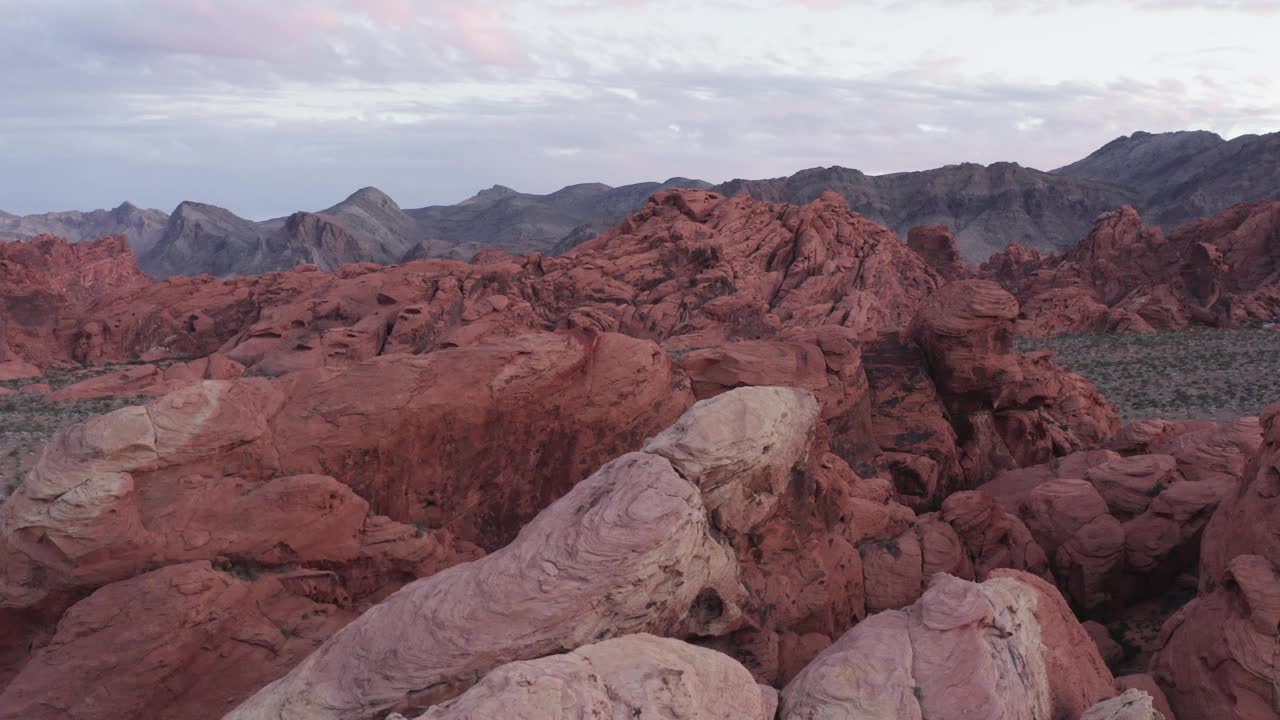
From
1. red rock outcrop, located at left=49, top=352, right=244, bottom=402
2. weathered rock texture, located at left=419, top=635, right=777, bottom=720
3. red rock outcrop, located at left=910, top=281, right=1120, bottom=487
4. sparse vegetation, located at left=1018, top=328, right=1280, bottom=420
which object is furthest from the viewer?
sparse vegetation, located at left=1018, top=328, right=1280, bottom=420

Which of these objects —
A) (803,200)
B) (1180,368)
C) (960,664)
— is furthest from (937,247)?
(803,200)

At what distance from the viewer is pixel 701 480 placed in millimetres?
9430

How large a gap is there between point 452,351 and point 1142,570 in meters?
11.9

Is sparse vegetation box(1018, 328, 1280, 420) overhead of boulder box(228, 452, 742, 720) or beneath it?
beneath

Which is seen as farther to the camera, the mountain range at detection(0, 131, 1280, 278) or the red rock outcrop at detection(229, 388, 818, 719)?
the mountain range at detection(0, 131, 1280, 278)

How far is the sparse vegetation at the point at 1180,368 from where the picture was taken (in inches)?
1131

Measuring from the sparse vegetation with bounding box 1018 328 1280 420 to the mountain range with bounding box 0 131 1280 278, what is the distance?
245ft

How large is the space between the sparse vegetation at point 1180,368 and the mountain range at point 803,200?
7471cm

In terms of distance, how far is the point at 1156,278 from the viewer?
57.6m

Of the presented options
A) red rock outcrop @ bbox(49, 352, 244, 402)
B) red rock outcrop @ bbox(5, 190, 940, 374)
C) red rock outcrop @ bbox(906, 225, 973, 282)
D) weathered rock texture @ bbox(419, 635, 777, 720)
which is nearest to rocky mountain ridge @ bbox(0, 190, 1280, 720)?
weathered rock texture @ bbox(419, 635, 777, 720)

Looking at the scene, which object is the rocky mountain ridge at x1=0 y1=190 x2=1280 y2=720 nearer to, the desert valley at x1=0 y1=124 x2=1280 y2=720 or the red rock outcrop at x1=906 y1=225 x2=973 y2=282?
the desert valley at x1=0 y1=124 x2=1280 y2=720

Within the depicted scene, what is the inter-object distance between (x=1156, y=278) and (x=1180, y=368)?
88.1 ft

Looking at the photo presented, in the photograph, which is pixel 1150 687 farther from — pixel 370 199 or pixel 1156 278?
pixel 370 199

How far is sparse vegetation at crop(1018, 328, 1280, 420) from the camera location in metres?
28.7
